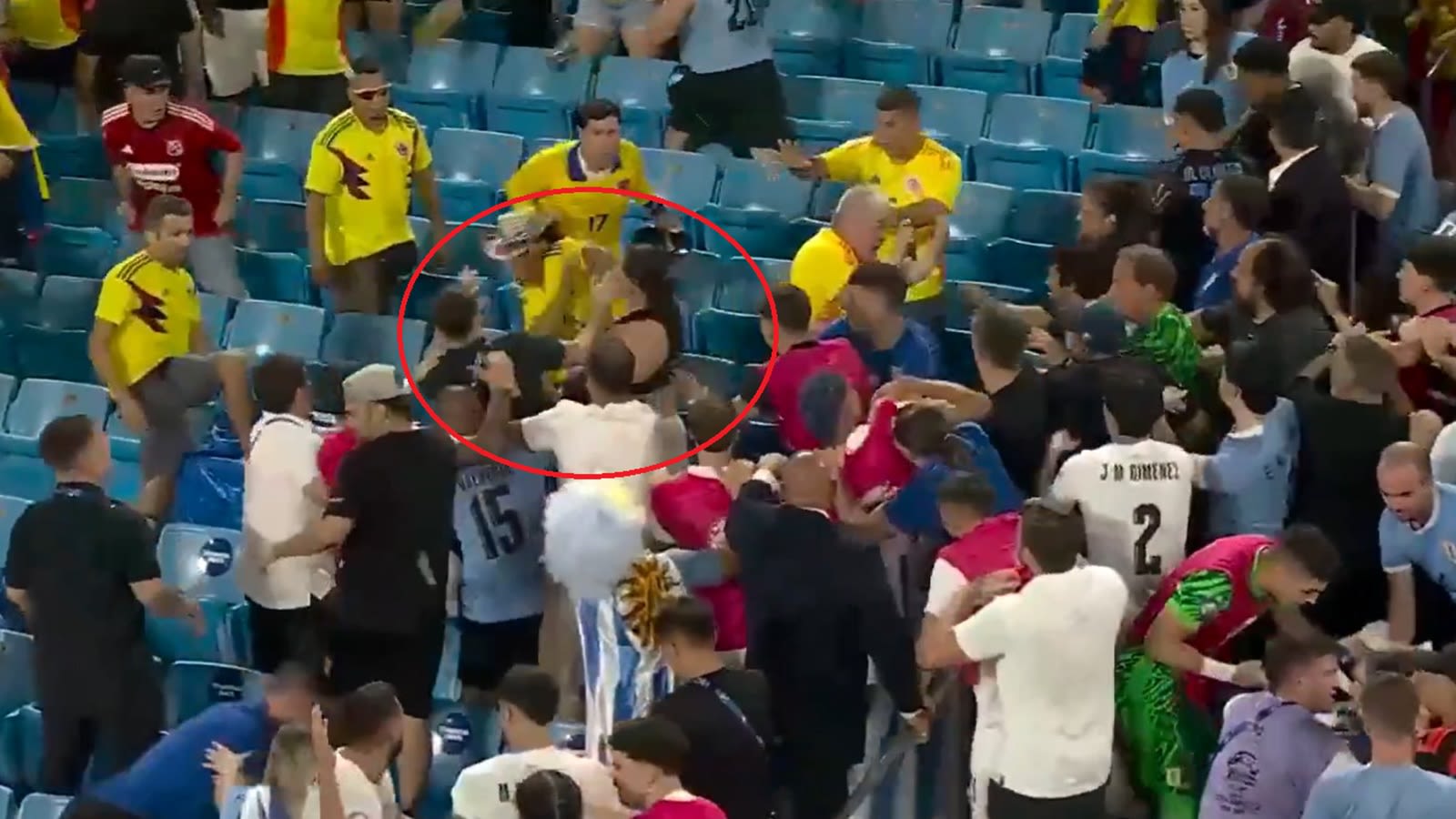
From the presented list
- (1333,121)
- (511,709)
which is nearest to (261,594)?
(511,709)

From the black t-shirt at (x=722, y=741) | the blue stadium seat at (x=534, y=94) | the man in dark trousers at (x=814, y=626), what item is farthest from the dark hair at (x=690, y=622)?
the blue stadium seat at (x=534, y=94)

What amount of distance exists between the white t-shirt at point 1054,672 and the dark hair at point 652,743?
3.24ft

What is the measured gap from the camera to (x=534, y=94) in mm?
10711

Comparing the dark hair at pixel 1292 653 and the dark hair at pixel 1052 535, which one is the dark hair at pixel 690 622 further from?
the dark hair at pixel 1292 653

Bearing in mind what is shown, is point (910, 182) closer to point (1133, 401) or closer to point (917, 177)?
point (917, 177)

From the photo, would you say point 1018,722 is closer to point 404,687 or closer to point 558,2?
point 404,687

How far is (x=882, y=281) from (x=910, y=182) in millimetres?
1417

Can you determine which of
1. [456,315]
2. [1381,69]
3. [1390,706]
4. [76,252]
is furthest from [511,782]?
[76,252]

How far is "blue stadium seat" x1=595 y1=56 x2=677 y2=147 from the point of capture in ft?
34.1

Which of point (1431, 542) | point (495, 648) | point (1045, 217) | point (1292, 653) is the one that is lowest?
point (495, 648)

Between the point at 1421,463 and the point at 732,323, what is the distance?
129 inches

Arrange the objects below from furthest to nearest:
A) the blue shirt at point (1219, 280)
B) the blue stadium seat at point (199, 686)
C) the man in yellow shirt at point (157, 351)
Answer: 1. the man in yellow shirt at point (157, 351)
2. the blue shirt at point (1219, 280)
3. the blue stadium seat at point (199, 686)

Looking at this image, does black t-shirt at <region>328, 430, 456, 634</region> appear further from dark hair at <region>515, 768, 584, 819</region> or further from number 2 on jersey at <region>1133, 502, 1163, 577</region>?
number 2 on jersey at <region>1133, 502, 1163, 577</region>

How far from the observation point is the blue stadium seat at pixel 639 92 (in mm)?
10391
